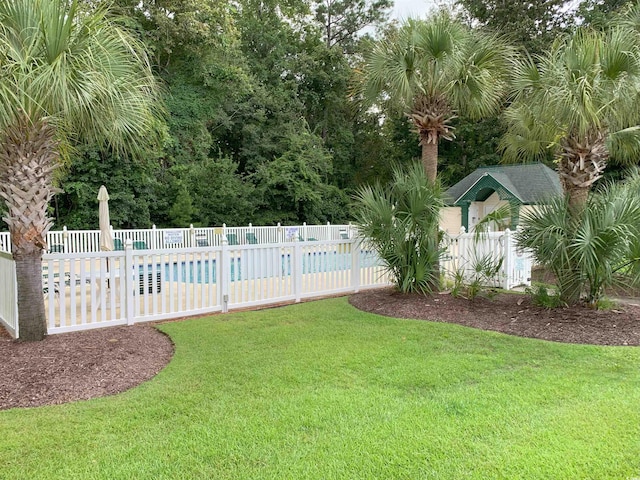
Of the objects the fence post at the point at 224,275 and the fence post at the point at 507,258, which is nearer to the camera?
the fence post at the point at 224,275

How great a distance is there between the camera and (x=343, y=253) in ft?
27.6

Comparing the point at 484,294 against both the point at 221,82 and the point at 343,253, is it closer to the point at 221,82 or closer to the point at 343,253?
the point at 343,253

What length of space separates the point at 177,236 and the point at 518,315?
34.6ft

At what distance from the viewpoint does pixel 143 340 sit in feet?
16.8

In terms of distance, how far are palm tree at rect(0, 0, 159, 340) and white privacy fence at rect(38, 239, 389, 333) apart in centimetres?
68

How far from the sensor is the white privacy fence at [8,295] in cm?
505

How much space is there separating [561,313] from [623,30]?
4.17m

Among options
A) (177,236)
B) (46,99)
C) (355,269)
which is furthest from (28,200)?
(177,236)

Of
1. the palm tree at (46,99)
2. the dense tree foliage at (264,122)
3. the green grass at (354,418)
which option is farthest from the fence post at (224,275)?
the dense tree foliage at (264,122)

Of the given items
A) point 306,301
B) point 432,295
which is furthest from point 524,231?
point 306,301

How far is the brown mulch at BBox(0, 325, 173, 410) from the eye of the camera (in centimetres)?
364

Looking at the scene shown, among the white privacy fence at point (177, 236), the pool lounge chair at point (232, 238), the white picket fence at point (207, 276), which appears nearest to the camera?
the white picket fence at point (207, 276)

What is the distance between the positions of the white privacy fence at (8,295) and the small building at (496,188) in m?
15.7

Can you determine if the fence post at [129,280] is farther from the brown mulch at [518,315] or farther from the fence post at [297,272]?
the brown mulch at [518,315]
